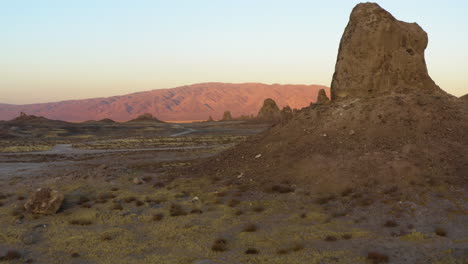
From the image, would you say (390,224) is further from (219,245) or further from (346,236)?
(219,245)

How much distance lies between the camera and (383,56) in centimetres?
2392

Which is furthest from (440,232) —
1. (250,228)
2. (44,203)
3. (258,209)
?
(44,203)

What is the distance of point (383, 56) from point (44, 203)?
22.2 metres

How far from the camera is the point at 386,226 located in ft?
41.7

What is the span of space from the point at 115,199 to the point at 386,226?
13.5 metres

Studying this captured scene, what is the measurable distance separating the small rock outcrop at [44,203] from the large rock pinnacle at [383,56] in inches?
784

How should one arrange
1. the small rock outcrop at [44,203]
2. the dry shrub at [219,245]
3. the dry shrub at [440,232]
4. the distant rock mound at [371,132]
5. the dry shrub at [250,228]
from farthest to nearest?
the distant rock mound at [371,132] → the small rock outcrop at [44,203] → the dry shrub at [250,228] → the dry shrub at [440,232] → the dry shrub at [219,245]

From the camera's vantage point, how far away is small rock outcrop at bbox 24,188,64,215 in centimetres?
1622

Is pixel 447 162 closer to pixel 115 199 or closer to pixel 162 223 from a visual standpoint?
pixel 162 223

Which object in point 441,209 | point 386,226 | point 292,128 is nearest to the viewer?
point 386,226

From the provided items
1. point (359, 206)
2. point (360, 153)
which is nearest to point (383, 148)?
point (360, 153)

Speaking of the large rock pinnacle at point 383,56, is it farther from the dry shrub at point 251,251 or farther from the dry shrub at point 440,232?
the dry shrub at point 251,251

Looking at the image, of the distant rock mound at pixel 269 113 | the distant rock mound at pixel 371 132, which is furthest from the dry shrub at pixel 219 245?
the distant rock mound at pixel 269 113

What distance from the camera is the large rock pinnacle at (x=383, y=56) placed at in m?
23.9
